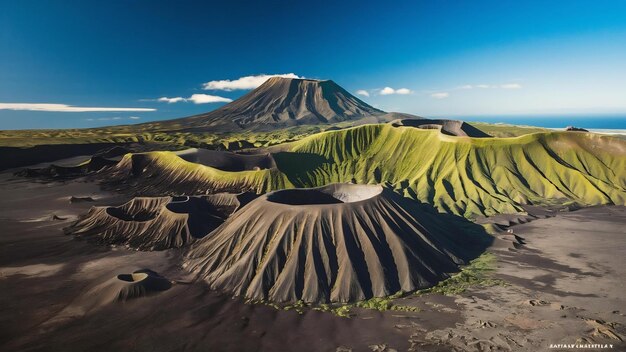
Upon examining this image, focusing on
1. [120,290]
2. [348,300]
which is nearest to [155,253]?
[120,290]

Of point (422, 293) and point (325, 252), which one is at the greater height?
point (325, 252)

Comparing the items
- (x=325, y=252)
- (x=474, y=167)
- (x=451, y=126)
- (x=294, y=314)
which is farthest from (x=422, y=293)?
(x=451, y=126)

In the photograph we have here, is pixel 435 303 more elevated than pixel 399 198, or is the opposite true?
pixel 399 198

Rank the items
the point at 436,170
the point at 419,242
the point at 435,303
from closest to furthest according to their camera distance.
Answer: the point at 435,303 < the point at 419,242 < the point at 436,170

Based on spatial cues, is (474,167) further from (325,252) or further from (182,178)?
(182,178)

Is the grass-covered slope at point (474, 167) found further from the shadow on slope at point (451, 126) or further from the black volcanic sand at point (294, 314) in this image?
the black volcanic sand at point (294, 314)

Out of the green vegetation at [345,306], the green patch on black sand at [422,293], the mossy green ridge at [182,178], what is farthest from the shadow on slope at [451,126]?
the green vegetation at [345,306]

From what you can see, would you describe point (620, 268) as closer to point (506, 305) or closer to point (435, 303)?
point (506, 305)
